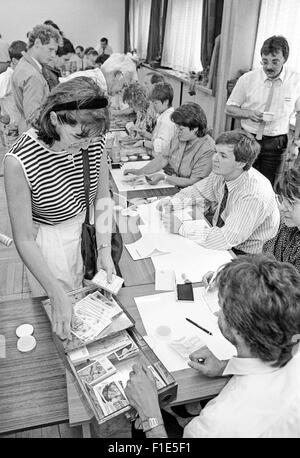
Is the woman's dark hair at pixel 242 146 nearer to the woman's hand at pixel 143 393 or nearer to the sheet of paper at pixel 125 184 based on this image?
the sheet of paper at pixel 125 184

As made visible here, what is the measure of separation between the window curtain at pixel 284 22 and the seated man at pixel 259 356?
3.69 metres

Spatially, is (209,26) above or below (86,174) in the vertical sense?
above

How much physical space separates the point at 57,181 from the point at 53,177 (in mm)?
24

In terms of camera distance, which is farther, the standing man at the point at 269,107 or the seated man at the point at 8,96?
the seated man at the point at 8,96

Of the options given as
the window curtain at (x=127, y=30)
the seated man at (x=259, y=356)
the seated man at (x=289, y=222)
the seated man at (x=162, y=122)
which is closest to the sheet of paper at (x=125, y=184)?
the seated man at (x=162, y=122)

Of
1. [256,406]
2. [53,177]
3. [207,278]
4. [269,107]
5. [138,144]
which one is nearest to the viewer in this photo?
[256,406]

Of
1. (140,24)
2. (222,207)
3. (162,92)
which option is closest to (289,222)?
(222,207)

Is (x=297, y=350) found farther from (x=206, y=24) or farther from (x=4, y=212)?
(x=206, y=24)

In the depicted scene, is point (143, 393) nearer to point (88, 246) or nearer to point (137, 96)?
point (88, 246)

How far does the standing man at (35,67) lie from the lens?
312 centimetres

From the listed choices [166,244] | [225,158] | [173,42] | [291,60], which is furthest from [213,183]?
[173,42]

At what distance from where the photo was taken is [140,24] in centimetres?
921

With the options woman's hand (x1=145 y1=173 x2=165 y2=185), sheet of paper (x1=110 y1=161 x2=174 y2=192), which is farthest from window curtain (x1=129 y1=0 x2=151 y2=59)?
woman's hand (x1=145 y1=173 x2=165 y2=185)

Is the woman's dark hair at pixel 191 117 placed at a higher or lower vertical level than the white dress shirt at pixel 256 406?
higher
